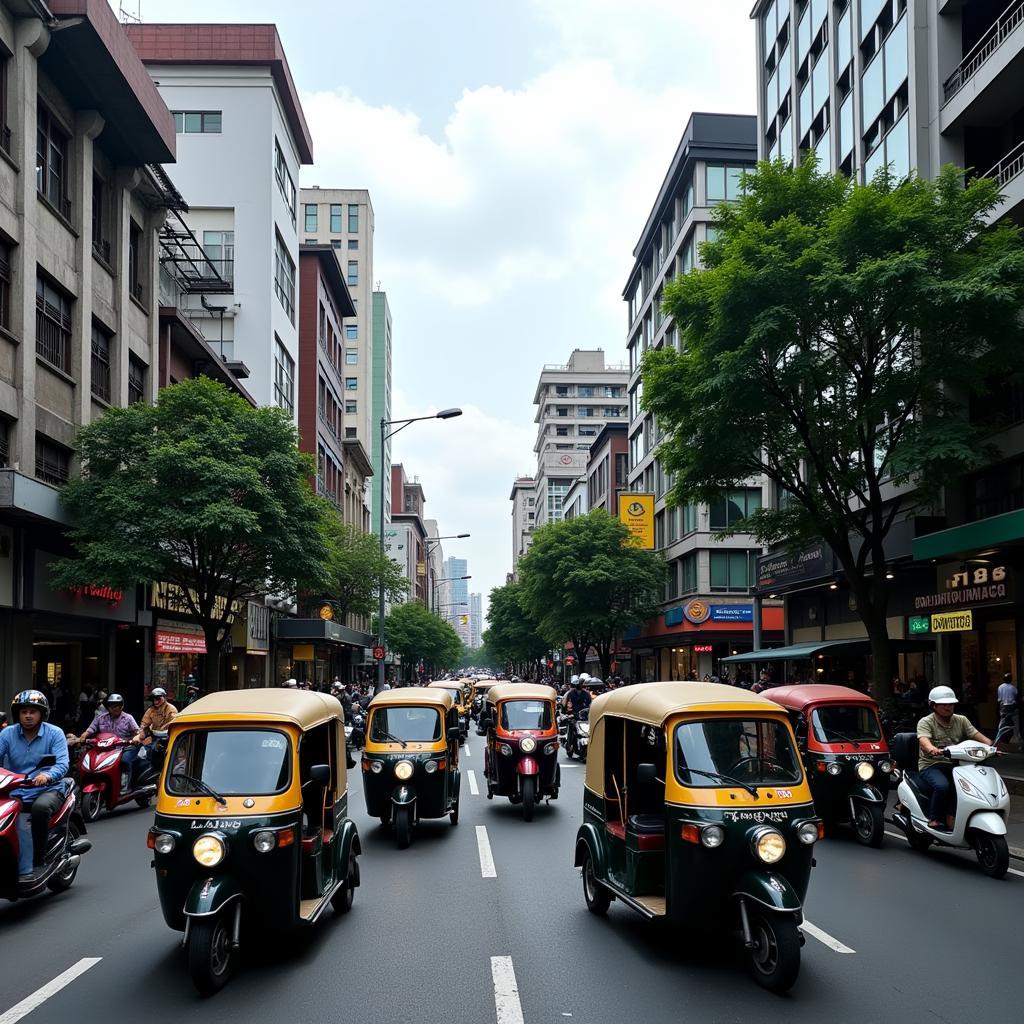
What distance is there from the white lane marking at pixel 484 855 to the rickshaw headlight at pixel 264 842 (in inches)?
171

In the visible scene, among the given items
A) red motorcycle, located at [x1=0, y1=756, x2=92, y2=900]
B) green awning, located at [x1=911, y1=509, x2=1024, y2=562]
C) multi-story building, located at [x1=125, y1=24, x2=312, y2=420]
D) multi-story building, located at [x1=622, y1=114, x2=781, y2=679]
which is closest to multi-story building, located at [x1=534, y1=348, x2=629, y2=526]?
multi-story building, located at [x1=622, y1=114, x2=781, y2=679]

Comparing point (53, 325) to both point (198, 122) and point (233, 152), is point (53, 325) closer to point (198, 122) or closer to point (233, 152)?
point (233, 152)

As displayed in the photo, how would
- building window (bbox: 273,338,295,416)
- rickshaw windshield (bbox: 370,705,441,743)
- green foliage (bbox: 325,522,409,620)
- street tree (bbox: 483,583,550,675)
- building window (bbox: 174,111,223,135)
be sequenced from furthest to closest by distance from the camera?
street tree (bbox: 483,583,550,675), green foliage (bbox: 325,522,409,620), building window (bbox: 273,338,295,416), building window (bbox: 174,111,223,135), rickshaw windshield (bbox: 370,705,441,743)

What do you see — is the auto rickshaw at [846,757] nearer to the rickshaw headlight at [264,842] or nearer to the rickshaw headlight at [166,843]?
the rickshaw headlight at [264,842]

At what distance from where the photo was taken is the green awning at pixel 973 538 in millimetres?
20578

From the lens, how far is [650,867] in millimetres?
8211

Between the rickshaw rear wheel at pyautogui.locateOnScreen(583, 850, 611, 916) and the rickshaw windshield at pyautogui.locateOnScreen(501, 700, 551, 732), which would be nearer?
the rickshaw rear wheel at pyautogui.locateOnScreen(583, 850, 611, 916)

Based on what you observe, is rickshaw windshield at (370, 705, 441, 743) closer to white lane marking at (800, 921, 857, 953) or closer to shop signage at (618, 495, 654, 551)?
white lane marking at (800, 921, 857, 953)

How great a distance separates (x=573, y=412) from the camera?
140m

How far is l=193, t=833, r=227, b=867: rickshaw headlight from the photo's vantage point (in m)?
7.25

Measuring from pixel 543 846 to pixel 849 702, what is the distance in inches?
182

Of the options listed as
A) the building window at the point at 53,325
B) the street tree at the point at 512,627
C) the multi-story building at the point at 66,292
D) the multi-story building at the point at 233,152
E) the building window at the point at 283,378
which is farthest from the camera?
the street tree at the point at 512,627

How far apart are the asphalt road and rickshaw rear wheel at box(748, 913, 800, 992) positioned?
0.12 m

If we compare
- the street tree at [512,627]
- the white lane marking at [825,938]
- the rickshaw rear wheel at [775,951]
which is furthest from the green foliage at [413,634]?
the rickshaw rear wheel at [775,951]
